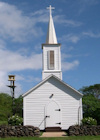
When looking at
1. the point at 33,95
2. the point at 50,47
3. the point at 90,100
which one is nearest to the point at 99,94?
the point at 90,100

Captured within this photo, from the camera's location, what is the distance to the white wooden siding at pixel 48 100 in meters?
19.6

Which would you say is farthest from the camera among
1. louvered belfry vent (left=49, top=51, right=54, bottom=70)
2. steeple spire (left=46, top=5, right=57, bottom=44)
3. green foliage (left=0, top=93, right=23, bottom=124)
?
green foliage (left=0, top=93, right=23, bottom=124)

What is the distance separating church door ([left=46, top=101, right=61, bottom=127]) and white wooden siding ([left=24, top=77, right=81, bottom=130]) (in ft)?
1.11

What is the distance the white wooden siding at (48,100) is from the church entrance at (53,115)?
338 millimetres

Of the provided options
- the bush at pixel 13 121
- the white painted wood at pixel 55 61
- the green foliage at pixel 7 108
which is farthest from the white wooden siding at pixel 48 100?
the green foliage at pixel 7 108

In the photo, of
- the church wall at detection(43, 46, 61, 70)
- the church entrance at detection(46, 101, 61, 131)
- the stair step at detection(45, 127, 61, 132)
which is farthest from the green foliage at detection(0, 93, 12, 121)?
the stair step at detection(45, 127, 61, 132)

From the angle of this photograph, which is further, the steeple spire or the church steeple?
the steeple spire

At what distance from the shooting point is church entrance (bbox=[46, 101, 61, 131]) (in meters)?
19.7

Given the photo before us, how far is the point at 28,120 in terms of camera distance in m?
19.5

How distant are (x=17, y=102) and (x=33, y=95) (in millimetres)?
19081

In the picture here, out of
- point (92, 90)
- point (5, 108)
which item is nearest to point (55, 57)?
point (5, 108)

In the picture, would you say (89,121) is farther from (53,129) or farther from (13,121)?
(13,121)

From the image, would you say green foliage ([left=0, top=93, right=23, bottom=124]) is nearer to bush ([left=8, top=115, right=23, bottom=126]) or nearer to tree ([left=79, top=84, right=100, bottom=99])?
bush ([left=8, top=115, right=23, bottom=126])

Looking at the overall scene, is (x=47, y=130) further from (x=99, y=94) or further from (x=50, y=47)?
(x=99, y=94)
